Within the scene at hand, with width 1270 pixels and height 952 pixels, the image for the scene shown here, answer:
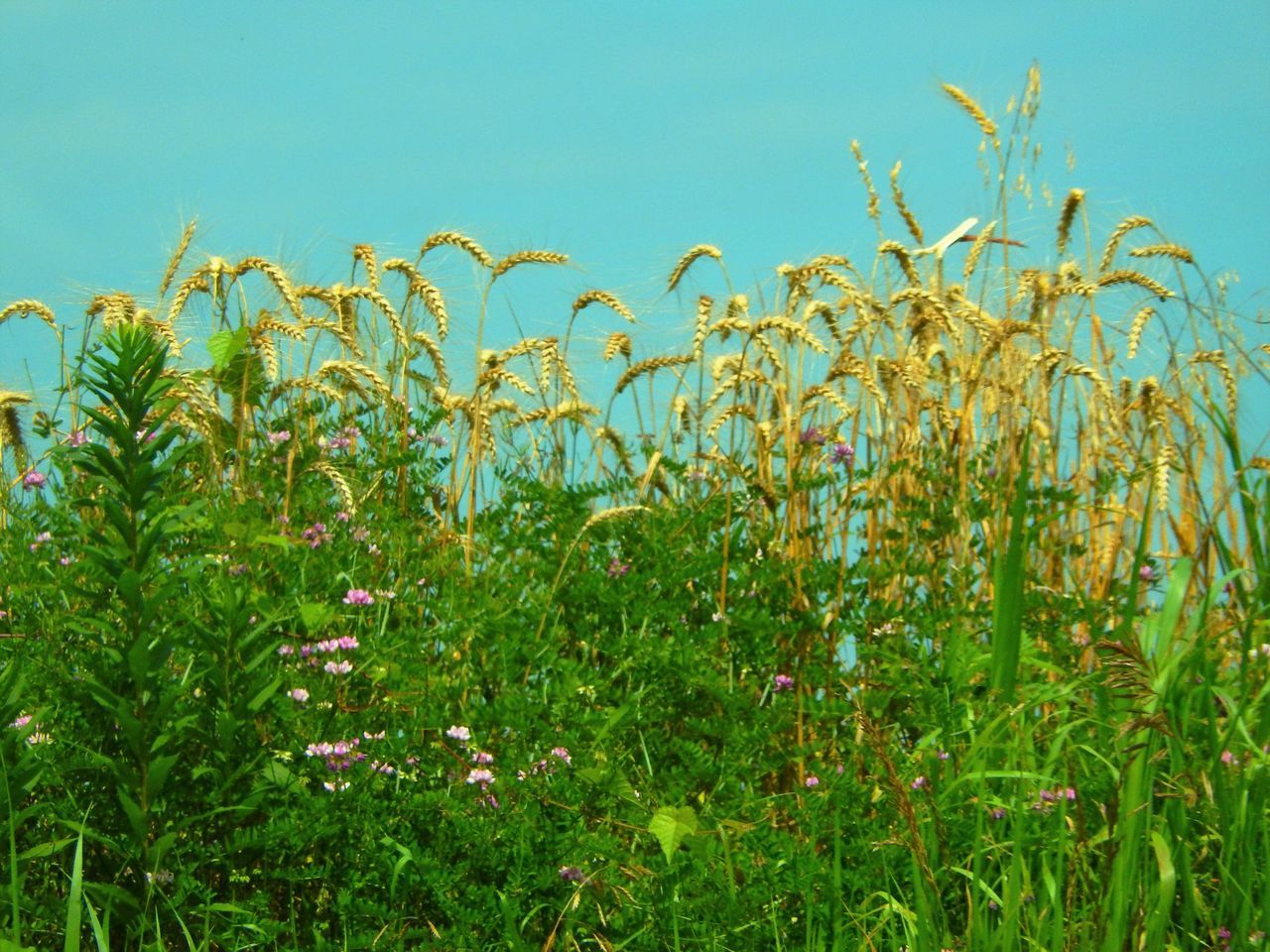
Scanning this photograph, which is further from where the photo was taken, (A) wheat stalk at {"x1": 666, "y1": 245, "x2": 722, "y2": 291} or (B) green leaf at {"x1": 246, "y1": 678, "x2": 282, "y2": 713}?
(A) wheat stalk at {"x1": 666, "y1": 245, "x2": 722, "y2": 291}

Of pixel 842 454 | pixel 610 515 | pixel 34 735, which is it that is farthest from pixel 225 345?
pixel 842 454

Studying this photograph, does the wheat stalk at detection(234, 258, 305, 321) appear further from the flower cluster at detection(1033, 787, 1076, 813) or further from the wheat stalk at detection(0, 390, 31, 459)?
the flower cluster at detection(1033, 787, 1076, 813)

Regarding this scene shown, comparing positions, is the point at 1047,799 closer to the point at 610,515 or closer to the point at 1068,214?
the point at 610,515

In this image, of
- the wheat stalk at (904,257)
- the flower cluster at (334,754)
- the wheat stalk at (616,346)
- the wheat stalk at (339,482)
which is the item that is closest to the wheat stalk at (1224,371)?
the wheat stalk at (904,257)

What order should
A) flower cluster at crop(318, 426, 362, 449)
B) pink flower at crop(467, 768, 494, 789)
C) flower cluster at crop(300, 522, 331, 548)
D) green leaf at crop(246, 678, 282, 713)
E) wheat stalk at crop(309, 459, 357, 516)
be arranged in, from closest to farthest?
green leaf at crop(246, 678, 282, 713), pink flower at crop(467, 768, 494, 789), flower cluster at crop(300, 522, 331, 548), wheat stalk at crop(309, 459, 357, 516), flower cluster at crop(318, 426, 362, 449)

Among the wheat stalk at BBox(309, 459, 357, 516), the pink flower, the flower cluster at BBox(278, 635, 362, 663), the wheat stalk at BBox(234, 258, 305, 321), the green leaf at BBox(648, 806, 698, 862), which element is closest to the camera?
the green leaf at BBox(648, 806, 698, 862)

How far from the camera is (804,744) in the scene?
364 cm

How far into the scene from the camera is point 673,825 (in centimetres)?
293

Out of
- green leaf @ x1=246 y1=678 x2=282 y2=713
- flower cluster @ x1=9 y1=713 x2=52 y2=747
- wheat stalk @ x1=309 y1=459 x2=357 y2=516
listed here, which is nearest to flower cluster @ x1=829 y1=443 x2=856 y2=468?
wheat stalk @ x1=309 y1=459 x2=357 y2=516

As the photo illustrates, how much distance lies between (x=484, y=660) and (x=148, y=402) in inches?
51.0

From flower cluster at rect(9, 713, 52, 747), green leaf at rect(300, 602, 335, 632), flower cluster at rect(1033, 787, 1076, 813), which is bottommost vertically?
flower cluster at rect(1033, 787, 1076, 813)

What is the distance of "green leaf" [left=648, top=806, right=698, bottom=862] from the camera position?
9.45ft

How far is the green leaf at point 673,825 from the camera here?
288 centimetres

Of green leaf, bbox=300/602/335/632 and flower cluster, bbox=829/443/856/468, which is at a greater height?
flower cluster, bbox=829/443/856/468
